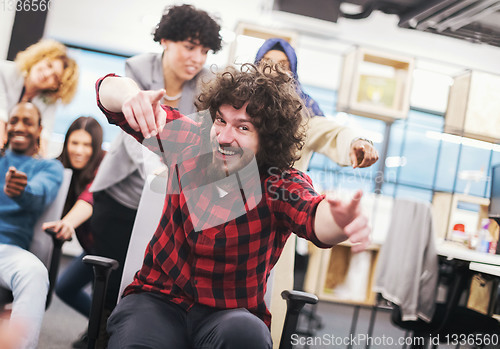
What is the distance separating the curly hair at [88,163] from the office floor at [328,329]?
0.83m

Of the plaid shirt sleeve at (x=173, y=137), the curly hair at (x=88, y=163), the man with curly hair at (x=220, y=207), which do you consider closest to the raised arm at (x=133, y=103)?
the man with curly hair at (x=220, y=207)

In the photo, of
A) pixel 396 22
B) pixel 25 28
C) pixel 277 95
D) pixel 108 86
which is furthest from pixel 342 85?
pixel 108 86

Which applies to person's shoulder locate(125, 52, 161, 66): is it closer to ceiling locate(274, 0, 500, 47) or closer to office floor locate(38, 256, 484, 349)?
office floor locate(38, 256, 484, 349)

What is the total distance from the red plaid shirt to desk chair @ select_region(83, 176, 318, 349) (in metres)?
0.08

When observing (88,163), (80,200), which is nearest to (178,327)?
(80,200)

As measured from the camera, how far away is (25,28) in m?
2.63

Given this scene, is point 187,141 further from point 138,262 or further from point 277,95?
point 138,262

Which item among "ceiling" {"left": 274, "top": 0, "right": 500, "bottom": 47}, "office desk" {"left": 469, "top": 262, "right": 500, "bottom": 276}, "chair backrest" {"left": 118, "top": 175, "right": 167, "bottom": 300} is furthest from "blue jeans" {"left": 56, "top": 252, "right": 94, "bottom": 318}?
"ceiling" {"left": 274, "top": 0, "right": 500, "bottom": 47}

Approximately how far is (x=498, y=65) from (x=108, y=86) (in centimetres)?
539

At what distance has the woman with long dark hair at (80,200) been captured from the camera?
2.12 m

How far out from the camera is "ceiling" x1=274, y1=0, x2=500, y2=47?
3912 millimetres

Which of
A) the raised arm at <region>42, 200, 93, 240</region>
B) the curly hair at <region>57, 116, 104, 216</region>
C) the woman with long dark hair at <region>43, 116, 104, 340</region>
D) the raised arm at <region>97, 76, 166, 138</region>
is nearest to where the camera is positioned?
the raised arm at <region>97, 76, 166, 138</region>

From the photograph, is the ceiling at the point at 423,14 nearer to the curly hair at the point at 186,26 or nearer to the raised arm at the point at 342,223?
the curly hair at the point at 186,26

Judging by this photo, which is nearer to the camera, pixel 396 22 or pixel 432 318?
pixel 432 318
